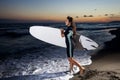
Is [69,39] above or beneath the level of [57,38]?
above

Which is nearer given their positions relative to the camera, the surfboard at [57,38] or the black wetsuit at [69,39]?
the black wetsuit at [69,39]

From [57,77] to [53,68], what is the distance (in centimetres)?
72

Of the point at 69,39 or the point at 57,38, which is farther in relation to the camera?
the point at 57,38

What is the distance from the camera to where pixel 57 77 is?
12.9 ft

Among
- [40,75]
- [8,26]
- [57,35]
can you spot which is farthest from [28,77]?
[8,26]

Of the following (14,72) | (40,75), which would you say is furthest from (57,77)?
(14,72)

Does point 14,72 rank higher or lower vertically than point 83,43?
lower

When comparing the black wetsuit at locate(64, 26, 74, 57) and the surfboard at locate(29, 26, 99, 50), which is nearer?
the black wetsuit at locate(64, 26, 74, 57)

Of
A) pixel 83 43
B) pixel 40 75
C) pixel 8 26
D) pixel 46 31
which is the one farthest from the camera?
pixel 8 26

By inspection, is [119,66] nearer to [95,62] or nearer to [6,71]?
[95,62]

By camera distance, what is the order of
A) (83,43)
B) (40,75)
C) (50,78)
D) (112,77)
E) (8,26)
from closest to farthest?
(112,77)
(50,78)
(40,75)
(83,43)
(8,26)

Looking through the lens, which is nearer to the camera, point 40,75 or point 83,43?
point 40,75

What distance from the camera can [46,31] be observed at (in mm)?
5340

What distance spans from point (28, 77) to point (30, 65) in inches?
40.8
